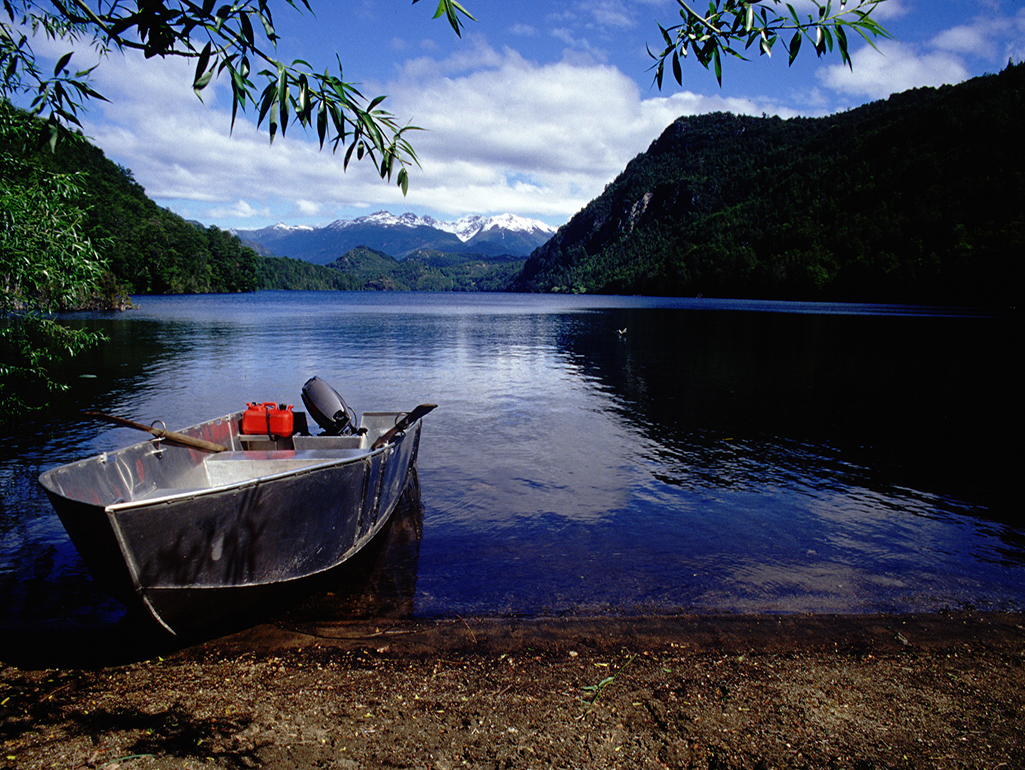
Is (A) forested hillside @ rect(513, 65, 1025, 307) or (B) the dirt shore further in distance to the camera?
(A) forested hillside @ rect(513, 65, 1025, 307)

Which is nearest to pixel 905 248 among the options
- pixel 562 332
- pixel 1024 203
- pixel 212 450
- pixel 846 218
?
pixel 1024 203

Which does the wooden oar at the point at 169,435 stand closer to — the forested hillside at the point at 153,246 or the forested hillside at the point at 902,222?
the forested hillside at the point at 902,222

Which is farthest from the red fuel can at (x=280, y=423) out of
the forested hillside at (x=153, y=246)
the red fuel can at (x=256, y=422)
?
the forested hillside at (x=153, y=246)

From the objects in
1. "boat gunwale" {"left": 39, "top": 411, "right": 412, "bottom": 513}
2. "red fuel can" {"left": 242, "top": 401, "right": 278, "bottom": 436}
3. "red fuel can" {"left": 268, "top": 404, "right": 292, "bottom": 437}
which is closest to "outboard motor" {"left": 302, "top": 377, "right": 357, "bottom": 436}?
"red fuel can" {"left": 268, "top": 404, "right": 292, "bottom": 437}

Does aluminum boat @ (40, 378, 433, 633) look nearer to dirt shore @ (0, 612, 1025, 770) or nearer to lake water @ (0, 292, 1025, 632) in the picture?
dirt shore @ (0, 612, 1025, 770)

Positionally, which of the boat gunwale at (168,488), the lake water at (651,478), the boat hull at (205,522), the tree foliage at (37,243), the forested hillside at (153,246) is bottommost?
the lake water at (651,478)

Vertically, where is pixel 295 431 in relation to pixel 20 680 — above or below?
above

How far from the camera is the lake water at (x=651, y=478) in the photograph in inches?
281

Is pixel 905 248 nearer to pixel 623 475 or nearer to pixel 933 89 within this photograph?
pixel 623 475

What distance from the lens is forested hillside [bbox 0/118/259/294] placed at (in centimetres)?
11819

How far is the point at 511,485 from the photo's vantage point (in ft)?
36.6

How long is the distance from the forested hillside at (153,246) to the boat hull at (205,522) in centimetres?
11591

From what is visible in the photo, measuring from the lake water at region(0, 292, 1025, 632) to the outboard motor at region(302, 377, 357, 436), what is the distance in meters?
2.10

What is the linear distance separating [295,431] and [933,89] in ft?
838
